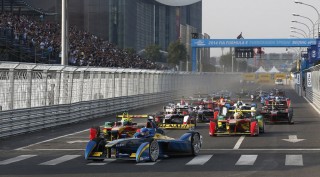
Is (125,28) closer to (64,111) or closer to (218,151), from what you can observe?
(64,111)

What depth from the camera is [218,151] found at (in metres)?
19.4

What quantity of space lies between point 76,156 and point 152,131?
222 centimetres

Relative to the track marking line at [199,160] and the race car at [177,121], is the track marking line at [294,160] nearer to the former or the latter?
the track marking line at [199,160]

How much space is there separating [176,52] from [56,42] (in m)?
60.4

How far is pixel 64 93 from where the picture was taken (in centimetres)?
3288

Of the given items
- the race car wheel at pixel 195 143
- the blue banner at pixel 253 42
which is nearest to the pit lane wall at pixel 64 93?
the race car wheel at pixel 195 143

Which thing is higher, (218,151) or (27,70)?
(27,70)

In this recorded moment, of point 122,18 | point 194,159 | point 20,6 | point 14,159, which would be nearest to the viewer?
point 194,159

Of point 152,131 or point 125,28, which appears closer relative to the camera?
point 152,131

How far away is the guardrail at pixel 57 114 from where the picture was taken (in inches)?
998

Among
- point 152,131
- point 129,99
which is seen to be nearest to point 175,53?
point 129,99

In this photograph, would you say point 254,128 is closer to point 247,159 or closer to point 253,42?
point 247,159

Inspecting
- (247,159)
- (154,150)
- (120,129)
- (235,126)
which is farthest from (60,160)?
(235,126)

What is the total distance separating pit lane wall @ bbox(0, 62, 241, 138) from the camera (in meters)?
25.7
